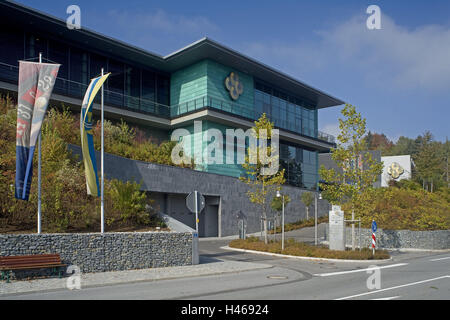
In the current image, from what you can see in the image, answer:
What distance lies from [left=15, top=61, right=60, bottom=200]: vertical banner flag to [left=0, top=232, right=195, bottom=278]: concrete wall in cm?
155

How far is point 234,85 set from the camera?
37938 millimetres

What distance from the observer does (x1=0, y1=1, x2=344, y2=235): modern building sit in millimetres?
29438

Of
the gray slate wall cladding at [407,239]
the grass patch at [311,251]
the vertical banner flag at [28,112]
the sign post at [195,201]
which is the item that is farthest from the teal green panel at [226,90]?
the vertical banner flag at [28,112]

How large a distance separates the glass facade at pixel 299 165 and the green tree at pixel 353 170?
20.2 meters

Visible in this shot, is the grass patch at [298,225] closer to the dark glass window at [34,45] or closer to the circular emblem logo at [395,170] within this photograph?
the dark glass window at [34,45]

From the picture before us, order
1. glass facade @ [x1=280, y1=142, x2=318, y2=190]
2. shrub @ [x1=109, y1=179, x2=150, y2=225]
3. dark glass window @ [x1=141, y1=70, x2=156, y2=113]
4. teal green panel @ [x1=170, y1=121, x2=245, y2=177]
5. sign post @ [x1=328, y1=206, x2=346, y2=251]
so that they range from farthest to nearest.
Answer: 1. glass facade @ [x1=280, y1=142, x2=318, y2=190]
2. dark glass window @ [x1=141, y1=70, x2=156, y2=113]
3. teal green panel @ [x1=170, y1=121, x2=245, y2=177]
4. sign post @ [x1=328, y1=206, x2=346, y2=251]
5. shrub @ [x1=109, y1=179, x2=150, y2=225]

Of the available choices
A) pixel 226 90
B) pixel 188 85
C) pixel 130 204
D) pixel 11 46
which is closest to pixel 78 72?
pixel 11 46

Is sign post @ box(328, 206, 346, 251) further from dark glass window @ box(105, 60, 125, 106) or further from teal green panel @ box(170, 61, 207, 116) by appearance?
dark glass window @ box(105, 60, 125, 106)

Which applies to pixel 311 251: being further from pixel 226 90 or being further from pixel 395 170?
pixel 395 170

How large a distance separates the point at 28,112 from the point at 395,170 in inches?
2449

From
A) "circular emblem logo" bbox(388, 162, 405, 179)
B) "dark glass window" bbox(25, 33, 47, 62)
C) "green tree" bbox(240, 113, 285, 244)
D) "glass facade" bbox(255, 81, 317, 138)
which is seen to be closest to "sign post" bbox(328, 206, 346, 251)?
"green tree" bbox(240, 113, 285, 244)

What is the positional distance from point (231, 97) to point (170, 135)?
22.4 ft

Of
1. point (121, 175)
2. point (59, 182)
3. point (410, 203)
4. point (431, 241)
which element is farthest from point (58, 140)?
point (410, 203)
